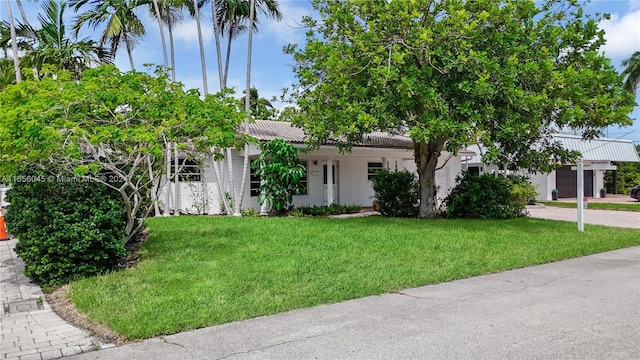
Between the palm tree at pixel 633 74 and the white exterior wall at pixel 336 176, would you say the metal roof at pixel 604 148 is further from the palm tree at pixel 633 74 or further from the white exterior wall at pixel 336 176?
the white exterior wall at pixel 336 176

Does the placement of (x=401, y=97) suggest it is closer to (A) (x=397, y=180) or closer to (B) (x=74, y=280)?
(A) (x=397, y=180)

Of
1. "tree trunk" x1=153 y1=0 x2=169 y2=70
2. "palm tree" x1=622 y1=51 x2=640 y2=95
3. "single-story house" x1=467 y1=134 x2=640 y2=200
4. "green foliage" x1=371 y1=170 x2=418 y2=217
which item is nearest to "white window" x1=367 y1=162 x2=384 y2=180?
"green foliage" x1=371 y1=170 x2=418 y2=217

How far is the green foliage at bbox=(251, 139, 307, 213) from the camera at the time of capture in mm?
15555

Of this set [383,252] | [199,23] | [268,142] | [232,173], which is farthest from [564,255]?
[199,23]

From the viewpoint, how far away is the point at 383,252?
8.96 metres

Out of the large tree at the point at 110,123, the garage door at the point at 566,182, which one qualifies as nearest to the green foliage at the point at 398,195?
the large tree at the point at 110,123

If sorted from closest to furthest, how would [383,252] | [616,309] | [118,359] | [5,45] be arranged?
[118,359] < [616,309] < [383,252] < [5,45]

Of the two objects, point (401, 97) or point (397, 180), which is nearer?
point (401, 97)

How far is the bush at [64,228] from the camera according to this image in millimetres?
6824

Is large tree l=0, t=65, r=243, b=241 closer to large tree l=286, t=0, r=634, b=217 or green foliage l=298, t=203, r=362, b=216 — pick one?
large tree l=286, t=0, r=634, b=217

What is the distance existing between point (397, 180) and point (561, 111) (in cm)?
542

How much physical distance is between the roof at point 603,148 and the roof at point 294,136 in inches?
408

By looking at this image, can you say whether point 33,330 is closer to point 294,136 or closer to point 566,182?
point 294,136

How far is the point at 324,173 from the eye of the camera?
19266 mm
